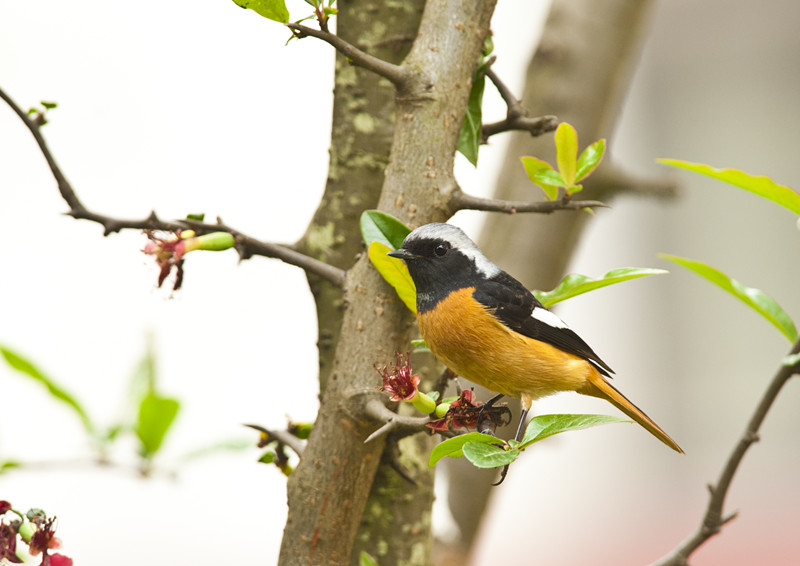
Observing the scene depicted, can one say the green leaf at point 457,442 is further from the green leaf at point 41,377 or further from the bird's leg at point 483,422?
the green leaf at point 41,377

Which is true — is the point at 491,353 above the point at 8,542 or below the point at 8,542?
above

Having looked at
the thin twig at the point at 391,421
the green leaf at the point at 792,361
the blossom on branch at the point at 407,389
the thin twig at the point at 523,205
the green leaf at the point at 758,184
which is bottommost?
the thin twig at the point at 391,421

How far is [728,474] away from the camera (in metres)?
0.76

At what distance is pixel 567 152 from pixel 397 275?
235 millimetres

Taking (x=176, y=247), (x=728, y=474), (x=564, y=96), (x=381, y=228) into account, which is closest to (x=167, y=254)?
(x=176, y=247)

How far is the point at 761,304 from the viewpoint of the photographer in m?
0.82

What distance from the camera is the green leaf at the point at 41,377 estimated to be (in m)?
0.94

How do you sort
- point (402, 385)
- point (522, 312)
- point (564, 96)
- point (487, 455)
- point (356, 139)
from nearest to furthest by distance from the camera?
1. point (487, 455)
2. point (402, 385)
3. point (522, 312)
4. point (356, 139)
5. point (564, 96)

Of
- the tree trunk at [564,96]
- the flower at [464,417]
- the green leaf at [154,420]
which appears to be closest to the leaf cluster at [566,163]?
the flower at [464,417]

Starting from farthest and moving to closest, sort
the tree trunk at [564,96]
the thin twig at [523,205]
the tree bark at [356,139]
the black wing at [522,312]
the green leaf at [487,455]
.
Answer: the tree trunk at [564,96]
the tree bark at [356,139]
the black wing at [522,312]
the thin twig at [523,205]
the green leaf at [487,455]

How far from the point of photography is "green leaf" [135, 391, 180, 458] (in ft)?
3.22

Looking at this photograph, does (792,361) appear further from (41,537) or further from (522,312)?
(41,537)

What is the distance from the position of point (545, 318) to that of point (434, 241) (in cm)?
20

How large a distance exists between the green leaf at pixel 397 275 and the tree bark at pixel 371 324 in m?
0.02
